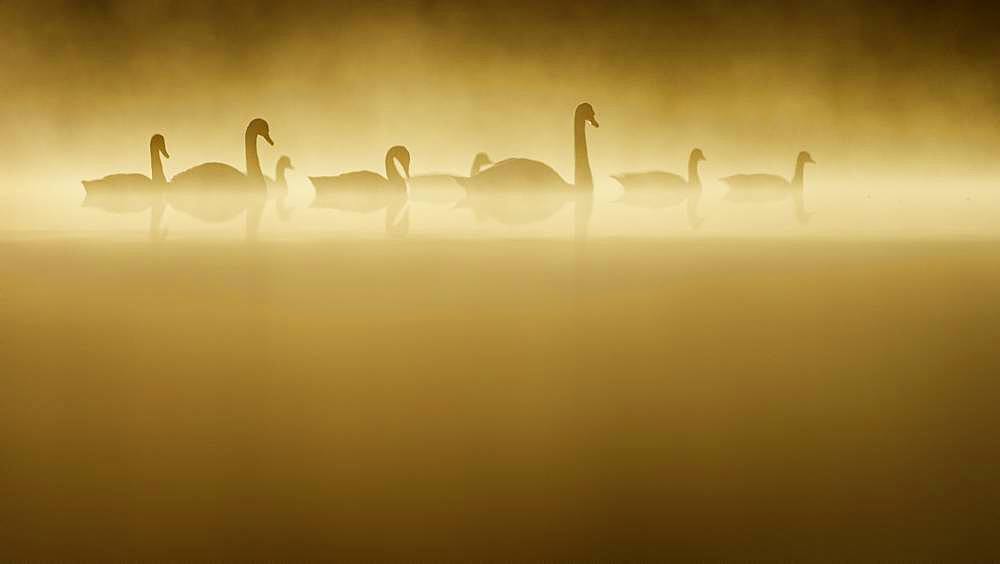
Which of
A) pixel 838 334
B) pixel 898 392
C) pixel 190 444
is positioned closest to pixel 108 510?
pixel 190 444

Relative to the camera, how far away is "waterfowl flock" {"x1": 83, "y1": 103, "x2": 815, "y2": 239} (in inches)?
189

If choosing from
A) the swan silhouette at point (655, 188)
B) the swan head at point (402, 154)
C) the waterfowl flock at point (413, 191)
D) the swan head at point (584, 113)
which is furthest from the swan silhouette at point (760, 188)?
the swan head at point (402, 154)

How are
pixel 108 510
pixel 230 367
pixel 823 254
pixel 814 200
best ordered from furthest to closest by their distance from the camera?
pixel 814 200, pixel 823 254, pixel 230 367, pixel 108 510

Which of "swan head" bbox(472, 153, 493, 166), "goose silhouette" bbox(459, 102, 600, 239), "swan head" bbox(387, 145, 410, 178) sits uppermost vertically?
"swan head" bbox(472, 153, 493, 166)

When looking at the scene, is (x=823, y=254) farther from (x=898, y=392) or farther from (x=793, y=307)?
(x=898, y=392)

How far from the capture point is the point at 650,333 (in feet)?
5.59

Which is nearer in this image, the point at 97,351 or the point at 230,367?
the point at 230,367

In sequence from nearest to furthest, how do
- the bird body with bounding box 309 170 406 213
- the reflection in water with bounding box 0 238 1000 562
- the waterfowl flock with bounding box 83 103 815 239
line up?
the reflection in water with bounding box 0 238 1000 562 → the waterfowl flock with bounding box 83 103 815 239 → the bird body with bounding box 309 170 406 213

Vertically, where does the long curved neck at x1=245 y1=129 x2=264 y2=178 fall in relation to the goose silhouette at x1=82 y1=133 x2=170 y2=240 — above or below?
above

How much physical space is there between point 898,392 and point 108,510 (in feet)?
3.08

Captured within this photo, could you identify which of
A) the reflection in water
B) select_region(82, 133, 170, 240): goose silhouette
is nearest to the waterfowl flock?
select_region(82, 133, 170, 240): goose silhouette

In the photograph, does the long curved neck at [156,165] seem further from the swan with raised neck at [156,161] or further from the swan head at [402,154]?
the swan head at [402,154]

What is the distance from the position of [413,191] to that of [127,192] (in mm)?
1713

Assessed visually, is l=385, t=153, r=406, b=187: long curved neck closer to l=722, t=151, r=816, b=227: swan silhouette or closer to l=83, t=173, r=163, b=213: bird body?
l=83, t=173, r=163, b=213: bird body
